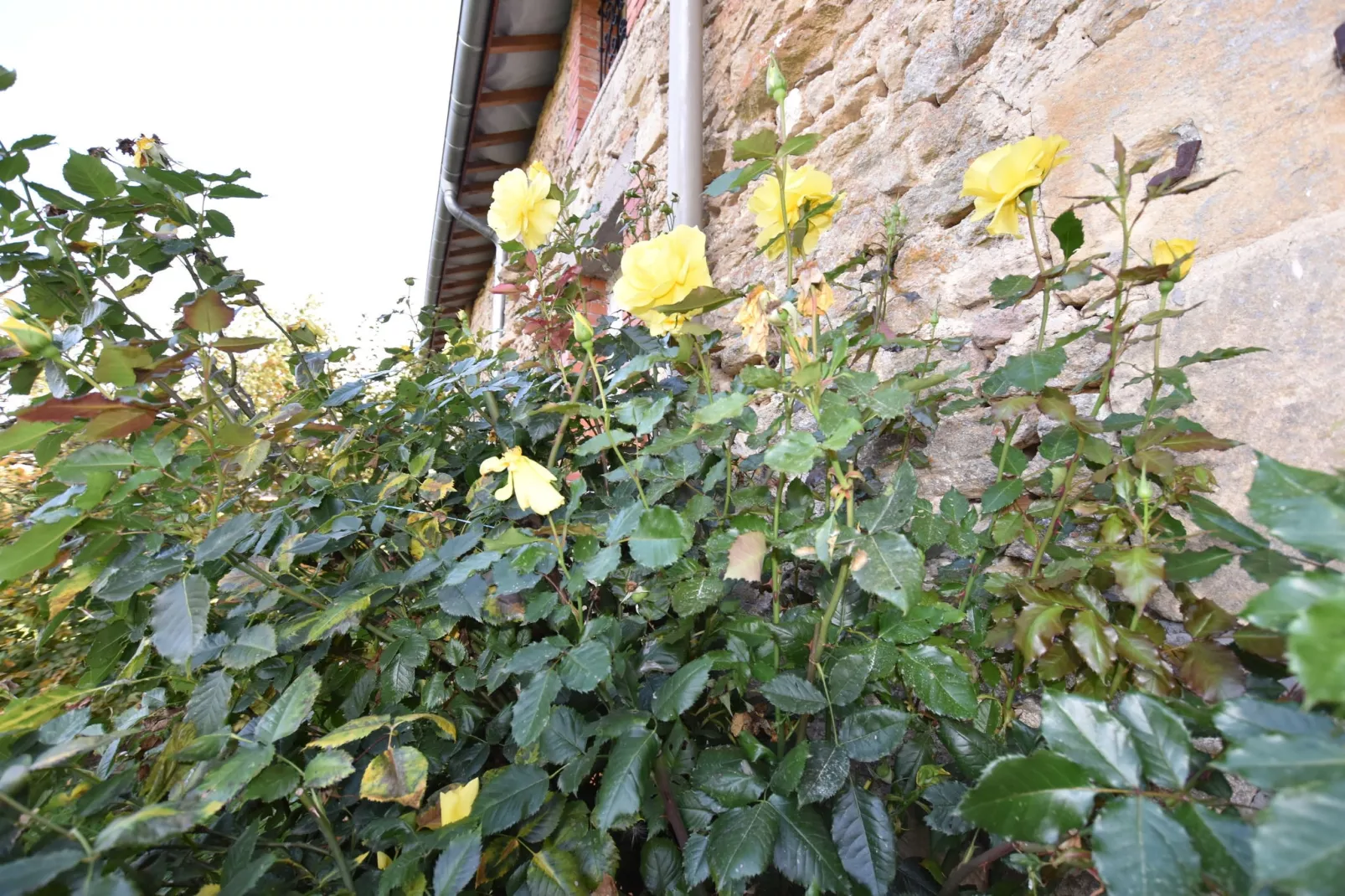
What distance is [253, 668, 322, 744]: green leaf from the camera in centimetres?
70

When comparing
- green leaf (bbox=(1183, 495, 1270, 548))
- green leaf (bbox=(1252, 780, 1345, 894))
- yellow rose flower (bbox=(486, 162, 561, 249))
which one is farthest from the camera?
yellow rose flower (bbox=(486, 162, 561, 249))

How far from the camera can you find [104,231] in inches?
47.2

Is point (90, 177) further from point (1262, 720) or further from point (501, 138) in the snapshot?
point (501, 138)

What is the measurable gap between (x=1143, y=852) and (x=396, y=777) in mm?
787

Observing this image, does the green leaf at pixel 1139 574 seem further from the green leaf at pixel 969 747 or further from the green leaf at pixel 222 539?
the green leaf at pixel 222 539

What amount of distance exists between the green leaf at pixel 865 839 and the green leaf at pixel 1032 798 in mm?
316

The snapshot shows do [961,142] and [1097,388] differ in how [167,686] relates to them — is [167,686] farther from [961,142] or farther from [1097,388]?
[961,142]

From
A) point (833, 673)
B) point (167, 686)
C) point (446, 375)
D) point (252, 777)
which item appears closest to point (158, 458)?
point (252, 777)

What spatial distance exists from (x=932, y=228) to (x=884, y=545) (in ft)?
3.30

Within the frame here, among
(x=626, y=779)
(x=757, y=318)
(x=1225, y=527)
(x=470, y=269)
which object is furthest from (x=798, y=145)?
(x=470, y=269)

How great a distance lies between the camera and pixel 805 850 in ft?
2.35

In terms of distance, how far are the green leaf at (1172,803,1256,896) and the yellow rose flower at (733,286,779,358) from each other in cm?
60

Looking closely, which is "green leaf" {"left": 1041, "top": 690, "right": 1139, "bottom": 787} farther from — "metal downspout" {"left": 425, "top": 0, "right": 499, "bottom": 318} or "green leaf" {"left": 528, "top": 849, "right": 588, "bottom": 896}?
"metal downspout" {"left": 425, "top": 0, "right": 499, "bottom": 318}

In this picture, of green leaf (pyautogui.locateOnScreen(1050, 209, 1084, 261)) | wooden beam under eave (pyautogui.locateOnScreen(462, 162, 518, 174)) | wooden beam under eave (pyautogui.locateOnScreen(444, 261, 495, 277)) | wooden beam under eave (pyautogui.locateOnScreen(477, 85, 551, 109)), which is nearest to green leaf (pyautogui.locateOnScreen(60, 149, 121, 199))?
green leaf (pyautogui.locateOnScreen(1050, 209, 1084, 261))
